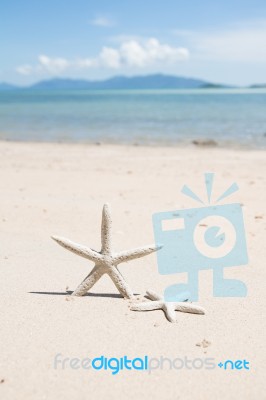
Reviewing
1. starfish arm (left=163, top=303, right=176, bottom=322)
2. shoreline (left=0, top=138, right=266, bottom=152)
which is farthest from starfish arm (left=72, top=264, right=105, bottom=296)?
shoreline (left=0, top=138, right=266, bottom=152)

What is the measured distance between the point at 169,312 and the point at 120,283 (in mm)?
511

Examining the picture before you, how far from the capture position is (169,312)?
149 inches

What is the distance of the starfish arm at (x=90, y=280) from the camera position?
3.97 metres

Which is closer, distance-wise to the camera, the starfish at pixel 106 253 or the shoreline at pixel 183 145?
the starfish at pixel 106 253

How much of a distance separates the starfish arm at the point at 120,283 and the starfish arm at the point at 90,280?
86 millimetres

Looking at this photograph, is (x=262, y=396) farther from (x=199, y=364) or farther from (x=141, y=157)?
(x=141, y=157)

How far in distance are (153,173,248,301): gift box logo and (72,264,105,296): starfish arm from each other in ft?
2.08

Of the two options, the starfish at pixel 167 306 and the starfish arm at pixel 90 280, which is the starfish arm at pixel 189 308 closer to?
the starfish at pixel 167 306

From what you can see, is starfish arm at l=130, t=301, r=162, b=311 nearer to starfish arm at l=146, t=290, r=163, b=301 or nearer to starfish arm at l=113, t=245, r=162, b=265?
starfish arm at l=146, t=290, r=163, b=301

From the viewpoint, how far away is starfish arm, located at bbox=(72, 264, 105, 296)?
3.97 m

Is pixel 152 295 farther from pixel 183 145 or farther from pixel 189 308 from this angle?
pixel 183 145

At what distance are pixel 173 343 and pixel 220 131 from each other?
20.2m

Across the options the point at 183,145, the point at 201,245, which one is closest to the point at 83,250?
the point at 201,245

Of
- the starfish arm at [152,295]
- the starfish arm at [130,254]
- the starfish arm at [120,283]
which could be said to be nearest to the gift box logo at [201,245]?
the starfish arm at [152,295]
